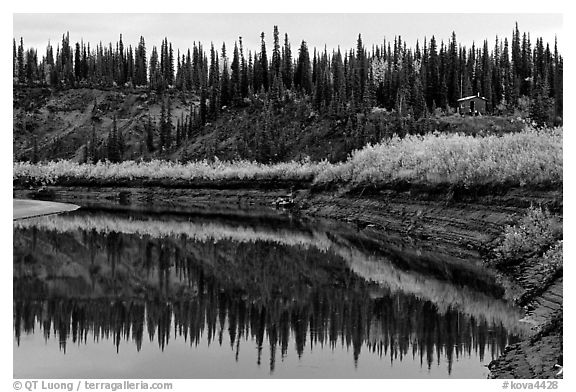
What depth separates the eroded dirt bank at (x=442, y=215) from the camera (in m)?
13.1

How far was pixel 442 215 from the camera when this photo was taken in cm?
2961

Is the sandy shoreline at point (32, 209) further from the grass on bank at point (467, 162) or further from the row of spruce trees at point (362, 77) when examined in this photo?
the row of spruce trees at point (362, 77)

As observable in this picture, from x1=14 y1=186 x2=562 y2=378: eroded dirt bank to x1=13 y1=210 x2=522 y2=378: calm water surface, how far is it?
69 cm

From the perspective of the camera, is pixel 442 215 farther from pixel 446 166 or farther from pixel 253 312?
pixel 253 312

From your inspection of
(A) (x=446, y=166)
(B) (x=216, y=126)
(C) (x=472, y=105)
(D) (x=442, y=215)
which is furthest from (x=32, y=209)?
(C) (x=472, y=105)

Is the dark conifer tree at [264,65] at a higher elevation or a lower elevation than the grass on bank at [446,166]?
higher

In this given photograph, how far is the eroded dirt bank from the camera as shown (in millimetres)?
13102

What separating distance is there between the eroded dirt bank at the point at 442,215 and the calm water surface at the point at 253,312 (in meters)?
0.69

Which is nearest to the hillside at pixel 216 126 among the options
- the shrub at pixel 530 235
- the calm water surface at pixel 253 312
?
the shrub at pixel 530 235

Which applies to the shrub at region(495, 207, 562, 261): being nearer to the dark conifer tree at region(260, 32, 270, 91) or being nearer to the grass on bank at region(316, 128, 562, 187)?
the grass on bank at region(316, 128, 562, 187)

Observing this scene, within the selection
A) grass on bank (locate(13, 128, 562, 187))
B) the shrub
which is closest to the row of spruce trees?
grass on bank (locate(13, 128, 562, 187))

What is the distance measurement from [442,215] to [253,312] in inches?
577

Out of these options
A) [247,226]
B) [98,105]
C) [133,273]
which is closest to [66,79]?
[98,105]
